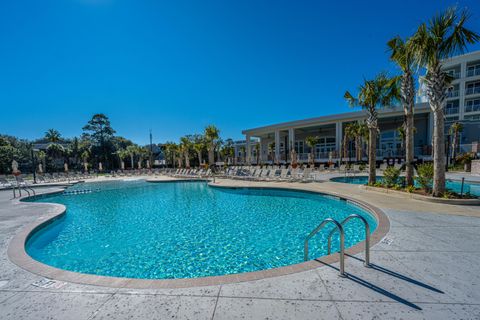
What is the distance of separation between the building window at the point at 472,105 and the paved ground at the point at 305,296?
35.3m

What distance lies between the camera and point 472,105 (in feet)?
84.0

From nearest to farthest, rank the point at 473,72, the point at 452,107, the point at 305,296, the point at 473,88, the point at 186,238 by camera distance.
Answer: the point at 305,296 < the point at 186,238 < the point at 473,88 < the point at 473,72 < the point at 452,107

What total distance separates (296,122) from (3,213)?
1058 inches

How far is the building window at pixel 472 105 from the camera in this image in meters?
25.3

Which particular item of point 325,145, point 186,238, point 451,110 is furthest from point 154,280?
point 451,110

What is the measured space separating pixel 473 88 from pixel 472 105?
216cm

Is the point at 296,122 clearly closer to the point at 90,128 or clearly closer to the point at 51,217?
the point at 51,217

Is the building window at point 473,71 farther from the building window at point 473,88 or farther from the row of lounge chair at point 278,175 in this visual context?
the row of lounge chair at point 278,175

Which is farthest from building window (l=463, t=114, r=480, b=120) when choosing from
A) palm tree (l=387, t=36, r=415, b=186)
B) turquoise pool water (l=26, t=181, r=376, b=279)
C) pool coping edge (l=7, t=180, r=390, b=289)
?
pool coping edge (l=7, t=180, r=390, b=289)

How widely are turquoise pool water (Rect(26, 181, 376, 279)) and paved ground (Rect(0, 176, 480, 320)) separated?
63.3 inches

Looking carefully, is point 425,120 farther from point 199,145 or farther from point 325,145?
point 199,145

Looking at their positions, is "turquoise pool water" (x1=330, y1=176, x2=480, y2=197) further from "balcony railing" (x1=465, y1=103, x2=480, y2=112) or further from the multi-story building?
"balcony railing" (x1=465, y1=103, x2=480, y2=112)

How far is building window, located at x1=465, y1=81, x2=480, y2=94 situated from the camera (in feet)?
83.0

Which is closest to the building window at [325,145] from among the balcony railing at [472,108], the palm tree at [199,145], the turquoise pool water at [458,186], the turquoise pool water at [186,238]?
the turquoise pool water at [458,186]
